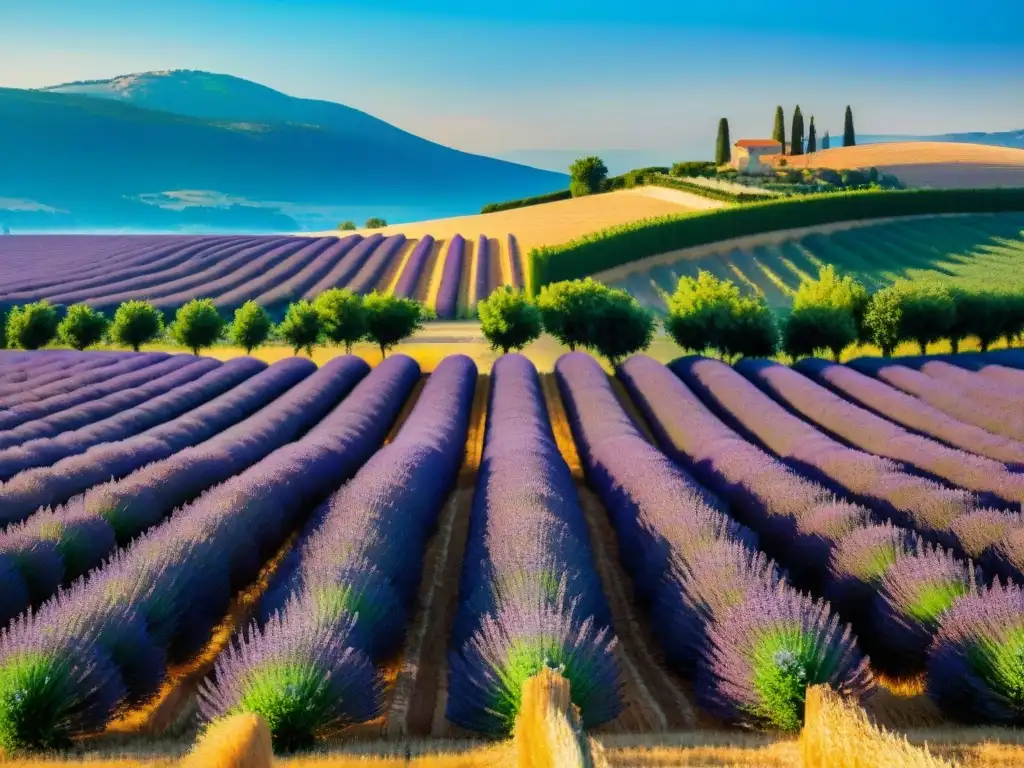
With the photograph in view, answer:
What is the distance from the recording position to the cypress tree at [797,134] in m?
75.4

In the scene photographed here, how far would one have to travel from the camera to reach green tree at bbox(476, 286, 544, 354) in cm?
2719

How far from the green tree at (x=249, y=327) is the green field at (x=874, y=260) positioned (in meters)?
17.4

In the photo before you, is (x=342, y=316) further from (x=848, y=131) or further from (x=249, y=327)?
(x=848, y=131)

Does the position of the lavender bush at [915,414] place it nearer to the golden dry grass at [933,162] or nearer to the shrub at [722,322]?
the shrub at [722,322]

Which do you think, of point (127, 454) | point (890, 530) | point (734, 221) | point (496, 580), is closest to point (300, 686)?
point (496, 580)

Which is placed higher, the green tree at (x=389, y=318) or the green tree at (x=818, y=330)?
the green tree at (x=389, y=318)

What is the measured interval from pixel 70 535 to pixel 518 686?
489 centimetres

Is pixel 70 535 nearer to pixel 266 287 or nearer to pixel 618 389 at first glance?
pixel 618 389

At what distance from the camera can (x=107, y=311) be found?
1248 inches

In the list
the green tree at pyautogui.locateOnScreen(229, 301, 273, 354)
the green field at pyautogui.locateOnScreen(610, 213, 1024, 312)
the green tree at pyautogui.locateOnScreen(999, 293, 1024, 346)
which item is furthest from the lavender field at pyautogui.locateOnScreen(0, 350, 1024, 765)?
the green field at pyautogui.locateOnScreen(610, 213, 1024, 312)

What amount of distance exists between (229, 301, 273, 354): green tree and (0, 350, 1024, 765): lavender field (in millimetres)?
14056

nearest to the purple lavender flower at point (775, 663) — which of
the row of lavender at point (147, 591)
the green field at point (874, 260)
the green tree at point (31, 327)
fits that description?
the row of lavender at point (147, 591)

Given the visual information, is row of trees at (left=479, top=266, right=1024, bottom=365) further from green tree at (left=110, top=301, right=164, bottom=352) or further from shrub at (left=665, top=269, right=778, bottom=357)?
green tree at (left=110, top=301, right=164, bottom=352)

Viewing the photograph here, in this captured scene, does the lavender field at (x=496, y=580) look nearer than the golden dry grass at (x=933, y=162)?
Yes
